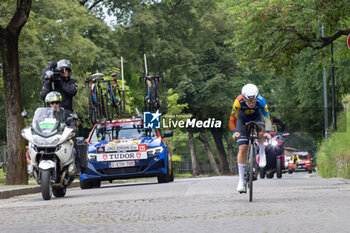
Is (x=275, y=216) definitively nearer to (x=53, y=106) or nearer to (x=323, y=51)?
(x=53, y=106)

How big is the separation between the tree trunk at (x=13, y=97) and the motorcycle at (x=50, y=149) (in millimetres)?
6098

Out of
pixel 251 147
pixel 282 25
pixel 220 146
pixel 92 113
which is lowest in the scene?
pixel 251 147

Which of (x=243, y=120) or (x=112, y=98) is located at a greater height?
(x=112, y=98)

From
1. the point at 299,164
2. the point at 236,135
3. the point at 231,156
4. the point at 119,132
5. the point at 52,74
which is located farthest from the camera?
the point at 299,164

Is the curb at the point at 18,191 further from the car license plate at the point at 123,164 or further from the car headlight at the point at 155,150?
the car headlight at the point at 155,150

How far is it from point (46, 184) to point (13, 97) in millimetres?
6878

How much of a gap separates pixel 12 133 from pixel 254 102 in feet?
31.6

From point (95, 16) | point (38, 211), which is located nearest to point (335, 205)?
point (38, 211)

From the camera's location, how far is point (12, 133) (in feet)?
62.3

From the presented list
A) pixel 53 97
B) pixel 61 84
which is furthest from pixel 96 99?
pixel 53 97

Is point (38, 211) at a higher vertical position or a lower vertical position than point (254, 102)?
lower

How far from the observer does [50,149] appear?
12.7 metres

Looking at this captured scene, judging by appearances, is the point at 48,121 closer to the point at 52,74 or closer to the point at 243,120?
the point at 52,74

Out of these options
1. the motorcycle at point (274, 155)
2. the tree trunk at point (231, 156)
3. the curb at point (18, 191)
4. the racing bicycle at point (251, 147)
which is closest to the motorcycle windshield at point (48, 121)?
the curb at point (18, 191)
